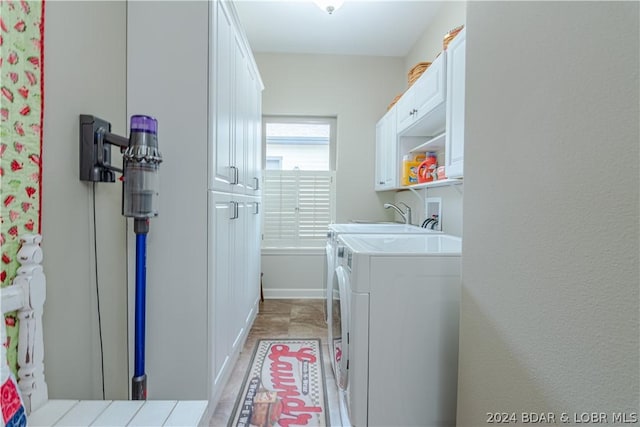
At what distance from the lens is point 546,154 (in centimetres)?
68

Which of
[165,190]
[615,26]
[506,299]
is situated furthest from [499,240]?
Answer: [165,190]

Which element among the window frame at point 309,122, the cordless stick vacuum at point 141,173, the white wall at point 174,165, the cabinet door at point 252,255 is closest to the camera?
the cordless stick vacuum at point 141,173

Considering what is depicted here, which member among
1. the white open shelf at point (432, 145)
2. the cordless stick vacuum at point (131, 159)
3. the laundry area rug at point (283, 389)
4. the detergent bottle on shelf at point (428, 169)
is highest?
the white open shelf at point (432, 145)

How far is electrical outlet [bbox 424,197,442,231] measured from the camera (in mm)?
2430

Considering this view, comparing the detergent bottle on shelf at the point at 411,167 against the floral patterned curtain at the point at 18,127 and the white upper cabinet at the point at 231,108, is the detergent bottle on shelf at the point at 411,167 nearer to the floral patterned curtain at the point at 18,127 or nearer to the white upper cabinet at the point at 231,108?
the white upper cabinet at the point at 231,108

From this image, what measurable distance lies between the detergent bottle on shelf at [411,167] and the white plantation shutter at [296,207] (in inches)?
41.6

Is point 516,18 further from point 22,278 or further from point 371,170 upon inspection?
point 371,170

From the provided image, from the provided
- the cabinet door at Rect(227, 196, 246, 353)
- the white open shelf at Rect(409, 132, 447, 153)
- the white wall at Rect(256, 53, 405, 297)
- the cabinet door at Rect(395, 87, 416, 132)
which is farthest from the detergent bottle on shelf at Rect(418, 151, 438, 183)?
the cabinet door at Rect(227, 196, 246, 353)

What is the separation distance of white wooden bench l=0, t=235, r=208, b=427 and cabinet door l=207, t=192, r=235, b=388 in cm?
49

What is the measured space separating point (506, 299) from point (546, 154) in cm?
37

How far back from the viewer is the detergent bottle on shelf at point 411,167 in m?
2.65

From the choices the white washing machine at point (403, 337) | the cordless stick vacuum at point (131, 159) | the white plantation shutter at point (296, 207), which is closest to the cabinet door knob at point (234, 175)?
the cordless stick vacuum at point (131, 159)

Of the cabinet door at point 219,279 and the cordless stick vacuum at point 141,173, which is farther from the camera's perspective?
the cabinet door at point 219,279

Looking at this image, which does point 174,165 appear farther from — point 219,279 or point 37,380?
point 37,380
